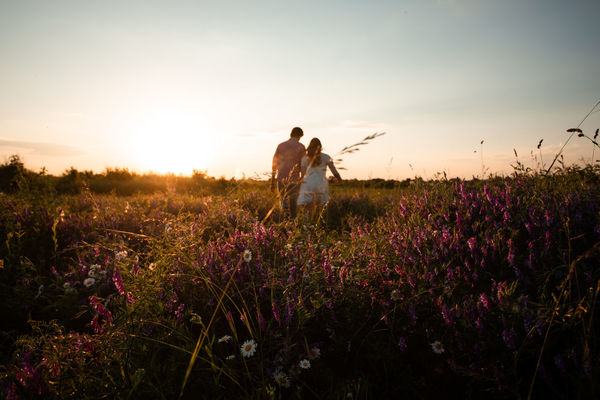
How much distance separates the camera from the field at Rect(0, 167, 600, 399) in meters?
1.49

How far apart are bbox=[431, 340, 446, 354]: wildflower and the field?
1 centimetres

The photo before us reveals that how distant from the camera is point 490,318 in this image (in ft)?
5.65

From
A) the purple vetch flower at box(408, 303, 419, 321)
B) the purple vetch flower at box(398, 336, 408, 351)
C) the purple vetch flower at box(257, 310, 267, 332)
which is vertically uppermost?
the purple vetch flower at box(408, 303, 419, 321)

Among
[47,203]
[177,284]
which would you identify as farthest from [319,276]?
[47,203]

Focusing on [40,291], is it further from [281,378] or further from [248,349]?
[281,378]

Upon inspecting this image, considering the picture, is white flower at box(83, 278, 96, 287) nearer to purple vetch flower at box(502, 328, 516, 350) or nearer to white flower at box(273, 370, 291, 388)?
white flower at box(273, 370, 291, 388)

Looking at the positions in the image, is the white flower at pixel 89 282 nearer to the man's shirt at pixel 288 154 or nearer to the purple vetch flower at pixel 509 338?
the purple vetch flower at pixel 509 338

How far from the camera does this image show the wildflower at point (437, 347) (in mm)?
1641

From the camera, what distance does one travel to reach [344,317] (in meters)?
1.96

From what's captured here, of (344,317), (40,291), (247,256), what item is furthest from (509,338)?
(40,291)

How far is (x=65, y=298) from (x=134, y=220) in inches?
92.1

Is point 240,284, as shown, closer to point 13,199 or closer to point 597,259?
point 597,259

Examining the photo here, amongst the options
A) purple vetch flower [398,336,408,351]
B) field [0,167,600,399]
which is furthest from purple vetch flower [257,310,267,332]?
purple vetch flower [398,336,408,351]

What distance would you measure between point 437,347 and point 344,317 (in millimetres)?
533
